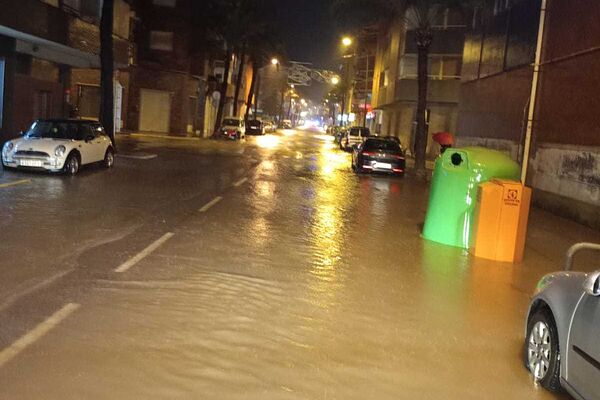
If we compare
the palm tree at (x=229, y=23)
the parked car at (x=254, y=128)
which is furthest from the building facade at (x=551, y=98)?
the parked car at (x=254, y=128)

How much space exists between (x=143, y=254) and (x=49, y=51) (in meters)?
21.1

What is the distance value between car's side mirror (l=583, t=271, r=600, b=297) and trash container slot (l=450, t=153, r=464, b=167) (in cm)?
682

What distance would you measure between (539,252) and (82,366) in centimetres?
852

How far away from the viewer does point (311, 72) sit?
108 metres

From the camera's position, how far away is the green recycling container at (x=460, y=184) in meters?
10.7

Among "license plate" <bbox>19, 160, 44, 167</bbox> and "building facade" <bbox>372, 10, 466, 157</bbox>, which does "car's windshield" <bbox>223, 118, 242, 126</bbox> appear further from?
"license plate" <bbox>19, 160, 44, 167</bbox>

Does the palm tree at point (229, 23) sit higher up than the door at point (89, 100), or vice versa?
the palm tree at point (229, 23)

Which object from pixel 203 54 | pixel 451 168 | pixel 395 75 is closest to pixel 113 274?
pixel 451 168

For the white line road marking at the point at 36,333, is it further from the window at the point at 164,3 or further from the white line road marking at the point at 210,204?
the window at the point at 164,3

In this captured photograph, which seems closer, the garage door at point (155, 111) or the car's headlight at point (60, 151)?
the car's headlight at point (60, 151)

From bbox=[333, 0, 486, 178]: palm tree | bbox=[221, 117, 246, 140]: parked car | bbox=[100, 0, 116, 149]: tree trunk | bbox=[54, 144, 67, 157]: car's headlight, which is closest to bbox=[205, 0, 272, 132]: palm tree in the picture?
bbox=[221, 117, 246, 140]: parked car

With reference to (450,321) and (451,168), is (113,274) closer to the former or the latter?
(450,321)

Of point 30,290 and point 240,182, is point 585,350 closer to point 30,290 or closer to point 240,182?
point 30,290

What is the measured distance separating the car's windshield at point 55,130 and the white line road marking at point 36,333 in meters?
13.2
